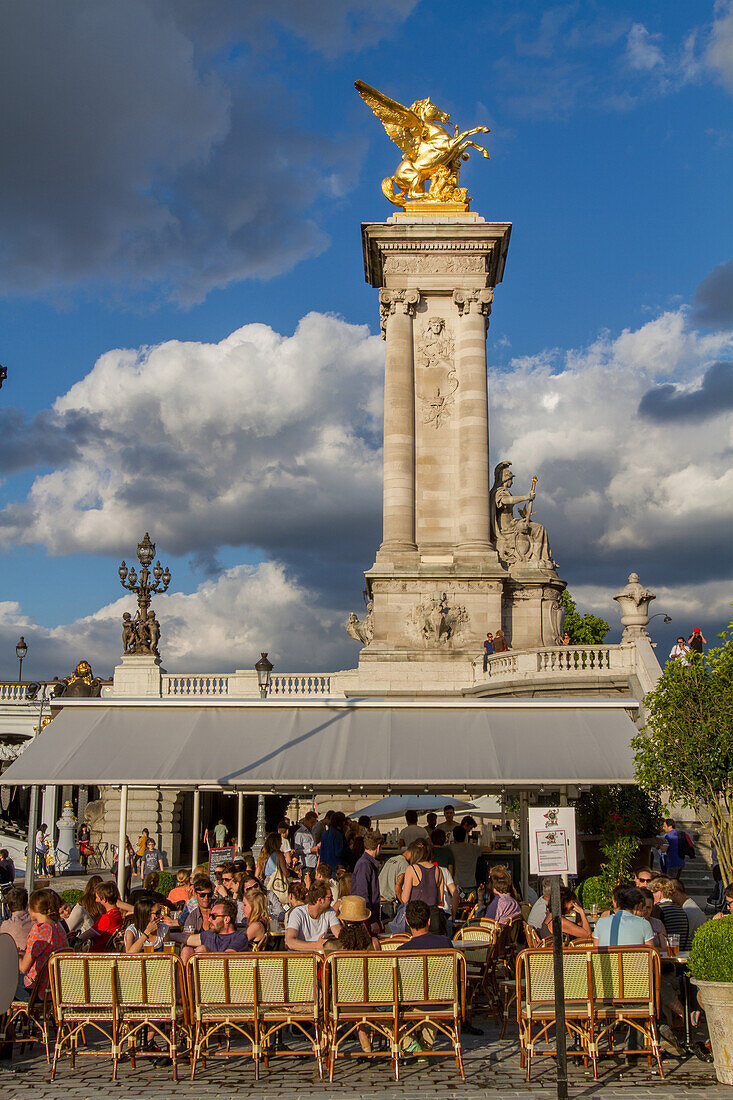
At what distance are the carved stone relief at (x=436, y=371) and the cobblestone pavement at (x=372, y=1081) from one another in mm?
30907

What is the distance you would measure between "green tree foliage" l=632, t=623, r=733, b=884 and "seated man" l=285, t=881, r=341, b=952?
18.2 ft

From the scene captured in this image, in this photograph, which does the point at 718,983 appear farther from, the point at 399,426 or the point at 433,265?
the point at 433,265

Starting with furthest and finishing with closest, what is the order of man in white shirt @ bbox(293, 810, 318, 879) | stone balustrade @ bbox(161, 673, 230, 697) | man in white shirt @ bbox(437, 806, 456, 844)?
1. stone balustrade @ bbox(161, 673, 230, 697)
2. man in white shirt @ bbox(437, 806, 456, 844)
3. man in white shirt @ bbox(293, 810, 318, 879)

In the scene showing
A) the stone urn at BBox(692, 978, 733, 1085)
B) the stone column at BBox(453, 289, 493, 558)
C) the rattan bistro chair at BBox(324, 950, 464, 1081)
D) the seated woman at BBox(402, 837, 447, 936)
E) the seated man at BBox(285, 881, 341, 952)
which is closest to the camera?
the stone urn at BBox(692, 978, 733, 1085)

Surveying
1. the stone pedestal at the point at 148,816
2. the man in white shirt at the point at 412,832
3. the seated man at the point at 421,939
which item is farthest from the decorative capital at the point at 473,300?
the seated man at the point at 421,939

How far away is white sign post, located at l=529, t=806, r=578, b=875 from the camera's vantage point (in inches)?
343

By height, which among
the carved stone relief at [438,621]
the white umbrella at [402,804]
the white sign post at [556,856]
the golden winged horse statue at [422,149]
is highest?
the golden winged horse statue at [422,149]

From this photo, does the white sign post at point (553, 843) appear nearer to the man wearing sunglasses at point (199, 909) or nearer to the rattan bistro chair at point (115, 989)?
the rattan bistro chair at point (115, 989)

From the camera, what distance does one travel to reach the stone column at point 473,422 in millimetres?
38312

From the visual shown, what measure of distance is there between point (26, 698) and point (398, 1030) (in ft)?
137

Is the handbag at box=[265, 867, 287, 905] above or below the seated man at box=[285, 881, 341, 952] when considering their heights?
below

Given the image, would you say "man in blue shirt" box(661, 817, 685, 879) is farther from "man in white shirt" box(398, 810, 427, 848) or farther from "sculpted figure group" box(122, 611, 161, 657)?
"sculpted figure group" box(122, 611, 161, 657)

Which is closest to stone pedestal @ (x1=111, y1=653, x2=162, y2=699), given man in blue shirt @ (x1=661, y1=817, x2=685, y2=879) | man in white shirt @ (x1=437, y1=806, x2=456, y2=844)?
man in white shirt @ (x1=437, y1=806, x2=456, y2=844)

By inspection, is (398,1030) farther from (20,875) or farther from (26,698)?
(26,698)
